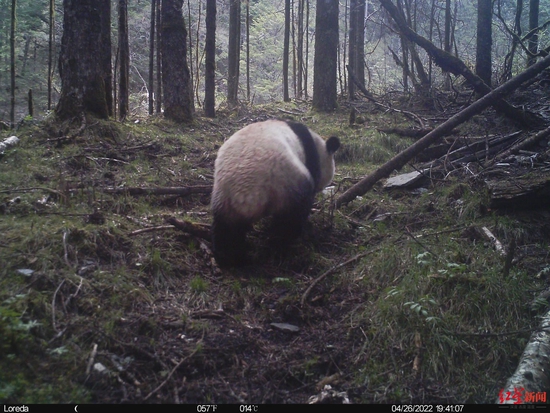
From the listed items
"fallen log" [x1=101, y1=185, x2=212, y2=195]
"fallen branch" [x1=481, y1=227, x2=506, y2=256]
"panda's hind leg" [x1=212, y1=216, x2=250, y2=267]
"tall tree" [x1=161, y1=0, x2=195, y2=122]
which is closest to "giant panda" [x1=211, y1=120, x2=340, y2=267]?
"panda's hind leg" [x1=212, y1=216, x2=250, y2=267]

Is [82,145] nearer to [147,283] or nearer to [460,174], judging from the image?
[147,283]

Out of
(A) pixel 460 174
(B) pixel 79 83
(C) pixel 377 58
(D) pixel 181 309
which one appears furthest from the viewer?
(C) pixel 377 58

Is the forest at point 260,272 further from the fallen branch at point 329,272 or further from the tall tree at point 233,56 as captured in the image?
the tall tree at point 233,56

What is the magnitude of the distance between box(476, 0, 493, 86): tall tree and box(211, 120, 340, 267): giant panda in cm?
879

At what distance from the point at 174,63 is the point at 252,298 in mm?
7632

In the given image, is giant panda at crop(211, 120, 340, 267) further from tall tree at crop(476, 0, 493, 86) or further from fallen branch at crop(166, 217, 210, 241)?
tall tree at crop(476, 0, 493, 86)

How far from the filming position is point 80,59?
7.60 metres

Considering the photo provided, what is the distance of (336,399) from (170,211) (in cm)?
354

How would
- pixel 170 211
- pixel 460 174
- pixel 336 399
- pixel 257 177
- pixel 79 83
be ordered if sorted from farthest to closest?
pixel 79 83
pixel 460 174
pixel 170 211
pixel 257 177
pixel 336 399

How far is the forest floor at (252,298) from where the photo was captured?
3094 mm

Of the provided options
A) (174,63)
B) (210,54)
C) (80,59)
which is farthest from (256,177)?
(210,54)

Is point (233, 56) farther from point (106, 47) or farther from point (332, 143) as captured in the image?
point (332, 143)

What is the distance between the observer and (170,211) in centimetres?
584

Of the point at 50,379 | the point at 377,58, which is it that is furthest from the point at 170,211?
the point at 377,58
